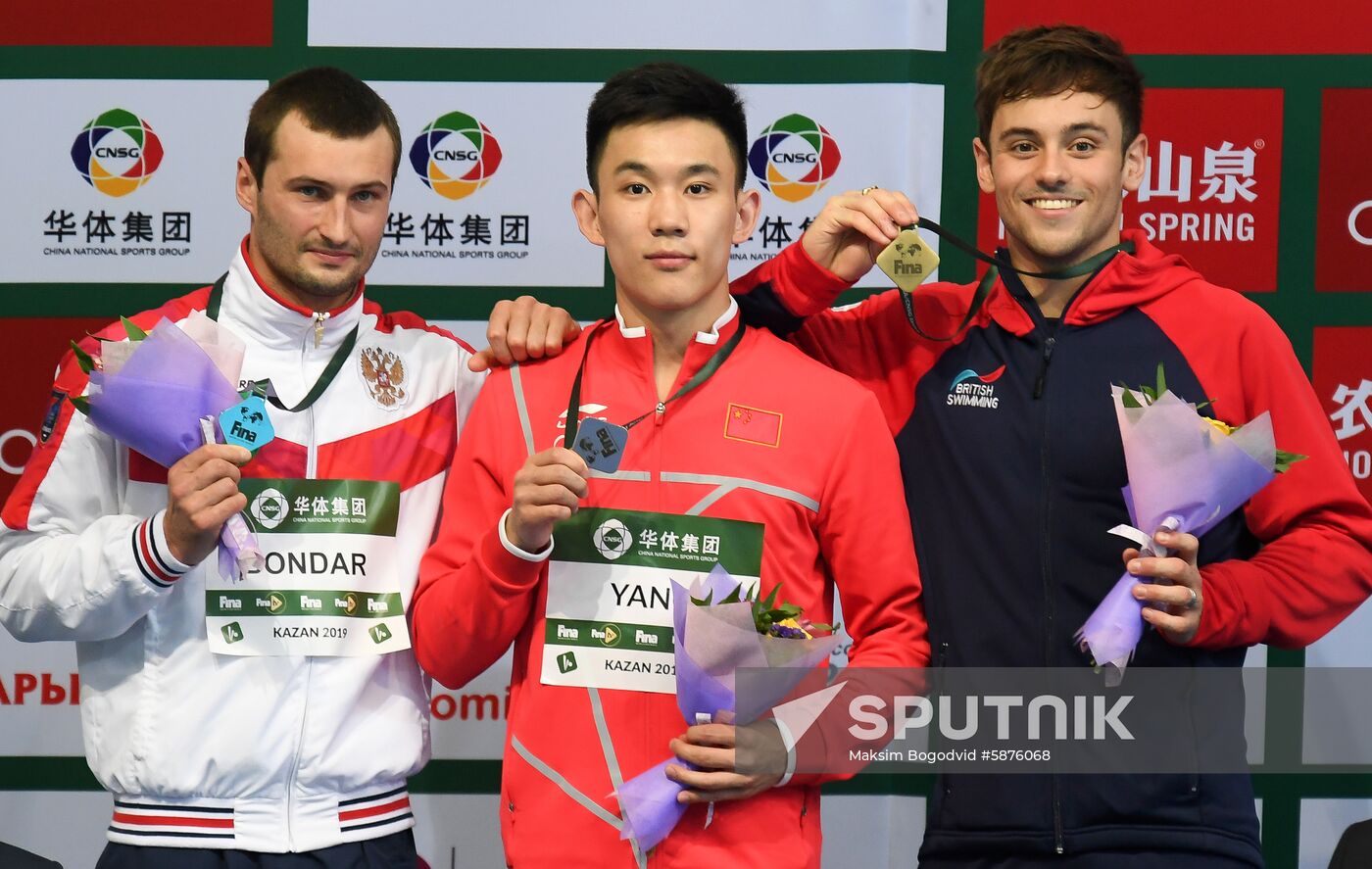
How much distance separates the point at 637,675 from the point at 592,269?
1488 millimetres

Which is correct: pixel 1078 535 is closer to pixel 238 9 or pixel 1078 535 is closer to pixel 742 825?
pixel 742 825

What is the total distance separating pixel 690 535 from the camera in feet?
7.18

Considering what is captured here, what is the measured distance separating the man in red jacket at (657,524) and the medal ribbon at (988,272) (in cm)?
26

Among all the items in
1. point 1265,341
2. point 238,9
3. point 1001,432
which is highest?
point 238,9

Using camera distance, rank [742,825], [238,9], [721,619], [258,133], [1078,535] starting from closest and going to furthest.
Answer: [721,619] → [742,825] → [1078,535] → [258,133] → [238,9]

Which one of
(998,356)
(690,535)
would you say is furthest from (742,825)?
(998,356)

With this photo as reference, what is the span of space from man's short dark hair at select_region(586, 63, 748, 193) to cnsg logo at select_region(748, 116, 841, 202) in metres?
1.07

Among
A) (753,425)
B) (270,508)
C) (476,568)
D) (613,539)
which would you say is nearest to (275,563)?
(270,508)

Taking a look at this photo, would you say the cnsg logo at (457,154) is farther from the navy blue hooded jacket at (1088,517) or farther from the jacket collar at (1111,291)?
the jacket collar at (1111,291)

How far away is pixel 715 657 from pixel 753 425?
407 millimetres

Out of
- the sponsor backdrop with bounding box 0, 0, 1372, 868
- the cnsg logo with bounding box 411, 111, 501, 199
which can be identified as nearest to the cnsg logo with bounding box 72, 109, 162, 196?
the sponsor backdrop with bounding box 0, 0, 1372, 868

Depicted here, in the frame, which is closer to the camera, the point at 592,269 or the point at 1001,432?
the point at 1001,432

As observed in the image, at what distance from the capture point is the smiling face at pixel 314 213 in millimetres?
2432

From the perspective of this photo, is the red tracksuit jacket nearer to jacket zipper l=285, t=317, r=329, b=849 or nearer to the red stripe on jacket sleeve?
the red stripe on jacket sleeve
